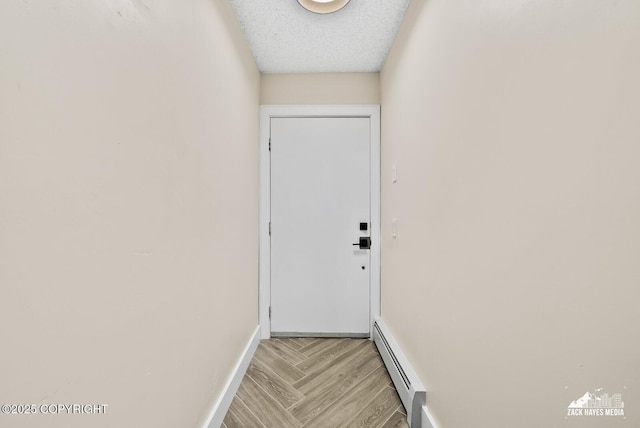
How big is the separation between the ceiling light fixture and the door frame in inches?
32.5

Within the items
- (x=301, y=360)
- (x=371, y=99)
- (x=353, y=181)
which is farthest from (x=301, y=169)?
(x=301, y=360)

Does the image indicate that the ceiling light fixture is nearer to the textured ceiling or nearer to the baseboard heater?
the textured ceiling

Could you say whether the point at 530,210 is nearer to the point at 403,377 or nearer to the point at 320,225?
the point at 403,377

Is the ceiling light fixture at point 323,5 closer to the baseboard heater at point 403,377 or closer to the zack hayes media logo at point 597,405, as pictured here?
the zack hayes media logo at point 597,405

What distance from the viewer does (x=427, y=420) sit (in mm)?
1312

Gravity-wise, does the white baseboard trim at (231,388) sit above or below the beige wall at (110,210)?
below

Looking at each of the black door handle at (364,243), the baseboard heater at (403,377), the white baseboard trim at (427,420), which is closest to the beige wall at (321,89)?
the black door handle at (364,243)

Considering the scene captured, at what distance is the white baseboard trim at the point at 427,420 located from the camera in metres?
1.27

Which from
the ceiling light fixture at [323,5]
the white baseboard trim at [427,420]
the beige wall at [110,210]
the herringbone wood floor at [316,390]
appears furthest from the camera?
the ceiling light fixture at [323,5]

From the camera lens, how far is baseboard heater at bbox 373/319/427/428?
4.52ft

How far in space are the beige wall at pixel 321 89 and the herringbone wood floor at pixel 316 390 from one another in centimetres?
218

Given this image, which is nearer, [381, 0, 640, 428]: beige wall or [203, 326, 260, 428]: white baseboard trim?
[381, 0, 640, 428]: beige wall

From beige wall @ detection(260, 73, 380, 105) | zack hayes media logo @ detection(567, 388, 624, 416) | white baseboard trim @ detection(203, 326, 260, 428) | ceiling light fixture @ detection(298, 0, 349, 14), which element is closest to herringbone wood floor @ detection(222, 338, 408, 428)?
white baseboard trim @ detection(203, 326, 260, 428)

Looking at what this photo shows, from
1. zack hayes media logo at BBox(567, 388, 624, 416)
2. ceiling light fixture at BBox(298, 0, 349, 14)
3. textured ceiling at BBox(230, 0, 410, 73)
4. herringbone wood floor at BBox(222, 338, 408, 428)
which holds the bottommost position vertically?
herringbone wood floor at BBox(222, 338, 408, 428)
